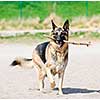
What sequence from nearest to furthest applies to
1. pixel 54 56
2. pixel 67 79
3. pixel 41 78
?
pixel 54 56
pixel 41 78
pixel 67 79

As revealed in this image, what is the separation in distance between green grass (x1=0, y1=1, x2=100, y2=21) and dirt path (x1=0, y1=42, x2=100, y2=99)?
14800 mm

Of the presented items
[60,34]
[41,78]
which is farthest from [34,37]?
[60,34]

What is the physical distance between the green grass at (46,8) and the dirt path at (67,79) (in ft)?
48.6

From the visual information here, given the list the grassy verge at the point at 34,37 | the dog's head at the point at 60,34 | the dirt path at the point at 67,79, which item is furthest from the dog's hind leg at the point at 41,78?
the grassy verge at the point at 34,37

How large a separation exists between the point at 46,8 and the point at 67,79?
2397 centimetres

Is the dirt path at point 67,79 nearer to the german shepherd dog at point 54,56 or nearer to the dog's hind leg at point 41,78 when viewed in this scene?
the dog's hind leg at point 41,78

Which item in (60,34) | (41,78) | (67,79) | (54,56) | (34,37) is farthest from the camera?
(34,37)

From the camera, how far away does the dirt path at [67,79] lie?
38.6 ft

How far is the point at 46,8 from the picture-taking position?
124 ft

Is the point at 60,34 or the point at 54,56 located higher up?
the point at 60,34

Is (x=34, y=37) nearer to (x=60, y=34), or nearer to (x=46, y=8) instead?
(x=46, y=8)

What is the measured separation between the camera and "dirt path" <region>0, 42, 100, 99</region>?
11.8 metres

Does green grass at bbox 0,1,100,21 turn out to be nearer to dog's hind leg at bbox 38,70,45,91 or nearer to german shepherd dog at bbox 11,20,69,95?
dog's hind leg at bbox 38,70,45,91

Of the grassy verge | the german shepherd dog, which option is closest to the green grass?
the grassy verge
